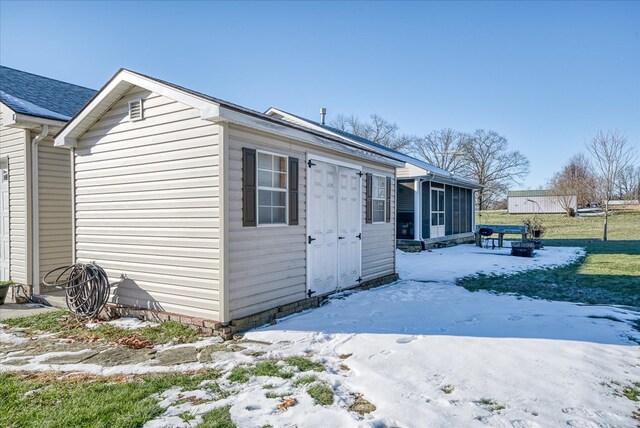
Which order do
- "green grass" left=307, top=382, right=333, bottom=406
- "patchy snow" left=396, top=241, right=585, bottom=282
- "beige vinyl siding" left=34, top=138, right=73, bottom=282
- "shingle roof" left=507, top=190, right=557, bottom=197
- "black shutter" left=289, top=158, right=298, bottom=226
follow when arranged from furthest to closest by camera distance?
"shingle roof" left=507, top=190, right=557, bottom=197 < "patchy snow" left=396, top=241, right=585, bottom=282 < "beige vinyl siding" left=34, top=138, right=73, bottom=282 < "black shutter" left=289, top=158, right=298, bottom=226 < "green grass" left=307, top=382, right=333, bottom=406

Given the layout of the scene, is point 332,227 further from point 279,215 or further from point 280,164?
point 280,164

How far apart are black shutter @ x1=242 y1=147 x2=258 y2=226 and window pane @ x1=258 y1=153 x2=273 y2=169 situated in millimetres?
191

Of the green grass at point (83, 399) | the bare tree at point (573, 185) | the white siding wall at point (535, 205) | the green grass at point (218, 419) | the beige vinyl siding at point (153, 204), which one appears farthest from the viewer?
the white siding wall at point (535, 205)

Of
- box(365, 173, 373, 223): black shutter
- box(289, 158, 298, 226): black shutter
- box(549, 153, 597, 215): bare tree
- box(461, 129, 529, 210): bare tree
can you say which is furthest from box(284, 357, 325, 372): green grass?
box(461, 129, 529, 210): bare tree

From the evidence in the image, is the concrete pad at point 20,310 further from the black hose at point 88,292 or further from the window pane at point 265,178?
the window pane at point 265,178

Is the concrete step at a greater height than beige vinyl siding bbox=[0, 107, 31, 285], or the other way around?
beige vinyl siding bbox=[0, 107, 31, 285]

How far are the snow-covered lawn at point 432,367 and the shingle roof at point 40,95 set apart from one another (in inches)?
166

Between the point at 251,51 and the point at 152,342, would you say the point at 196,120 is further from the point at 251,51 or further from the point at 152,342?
the point at 251,51

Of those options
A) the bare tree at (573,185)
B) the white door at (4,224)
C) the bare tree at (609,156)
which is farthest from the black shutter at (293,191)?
the bare tree at (573,185)

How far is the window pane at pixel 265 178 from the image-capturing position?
17.5 feet

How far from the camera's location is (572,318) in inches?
217

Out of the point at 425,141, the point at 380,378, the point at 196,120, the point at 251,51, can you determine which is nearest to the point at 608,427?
the point at 380,378

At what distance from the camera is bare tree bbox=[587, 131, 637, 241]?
20422 millimetres

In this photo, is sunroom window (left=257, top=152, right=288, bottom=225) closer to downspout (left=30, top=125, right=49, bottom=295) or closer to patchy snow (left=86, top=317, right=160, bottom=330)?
patchy snow (left=86, top=317, right=160, bottom=330)
